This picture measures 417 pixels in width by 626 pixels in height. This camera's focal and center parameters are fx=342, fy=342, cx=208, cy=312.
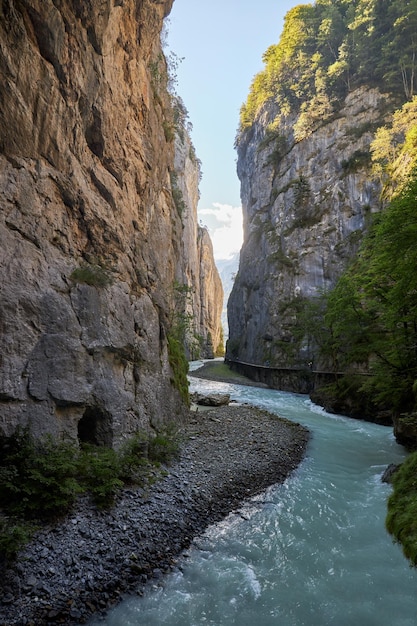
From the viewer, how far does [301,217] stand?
4509 cm

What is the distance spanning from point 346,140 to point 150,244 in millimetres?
39277

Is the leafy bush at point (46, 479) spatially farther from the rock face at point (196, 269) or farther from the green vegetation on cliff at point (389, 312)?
the rock face at point (196, 269)

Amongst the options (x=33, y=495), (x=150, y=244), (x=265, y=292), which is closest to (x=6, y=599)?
(x=33, y=495)

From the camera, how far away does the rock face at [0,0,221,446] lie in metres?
8.80

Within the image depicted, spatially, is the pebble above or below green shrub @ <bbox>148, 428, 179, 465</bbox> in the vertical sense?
below

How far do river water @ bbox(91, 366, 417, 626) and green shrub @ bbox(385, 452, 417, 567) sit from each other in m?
2.23

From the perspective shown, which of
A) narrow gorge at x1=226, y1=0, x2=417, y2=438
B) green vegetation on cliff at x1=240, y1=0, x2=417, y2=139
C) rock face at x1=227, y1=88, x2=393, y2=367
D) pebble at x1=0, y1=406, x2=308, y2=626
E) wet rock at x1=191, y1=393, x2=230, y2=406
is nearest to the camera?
pebble at x1=0, y1=406, x2=308, y2=626

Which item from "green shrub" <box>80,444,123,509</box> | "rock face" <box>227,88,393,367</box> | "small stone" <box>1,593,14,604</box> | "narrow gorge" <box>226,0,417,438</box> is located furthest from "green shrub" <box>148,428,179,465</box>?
"rock face" <box>227,88,393,367</box>

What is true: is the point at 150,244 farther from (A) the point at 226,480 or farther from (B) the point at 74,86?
(A) the point at 226,480

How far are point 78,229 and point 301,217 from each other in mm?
38896

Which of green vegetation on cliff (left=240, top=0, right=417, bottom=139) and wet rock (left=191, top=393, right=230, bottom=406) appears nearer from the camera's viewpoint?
wet rock (left=191, top=393, right=230, bottom=406)

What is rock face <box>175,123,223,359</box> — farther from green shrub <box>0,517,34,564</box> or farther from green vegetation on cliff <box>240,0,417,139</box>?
green shrub <box>0,517,34,564</box>

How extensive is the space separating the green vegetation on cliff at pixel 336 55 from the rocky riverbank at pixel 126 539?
4909 cm

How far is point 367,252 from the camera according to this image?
26.6m
